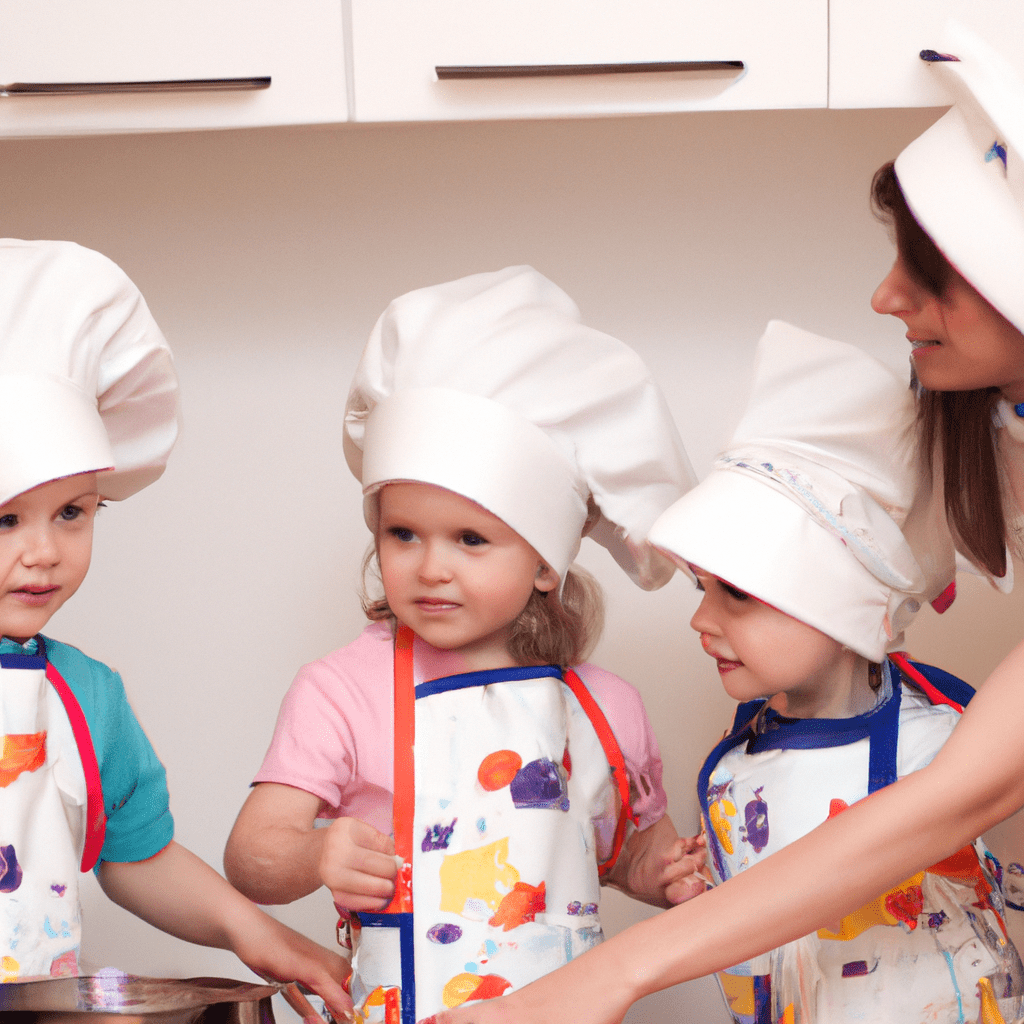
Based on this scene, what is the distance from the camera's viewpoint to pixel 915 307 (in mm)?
841

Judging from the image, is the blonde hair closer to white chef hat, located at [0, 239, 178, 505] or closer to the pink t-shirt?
the pink t-shirt

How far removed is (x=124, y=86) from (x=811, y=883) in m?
0.78

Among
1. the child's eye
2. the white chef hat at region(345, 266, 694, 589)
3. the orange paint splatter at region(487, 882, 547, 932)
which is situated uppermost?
the white chef hat at region(345, 266, 694, 589)

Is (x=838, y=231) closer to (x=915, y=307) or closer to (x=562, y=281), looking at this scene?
(x=562, y=281)

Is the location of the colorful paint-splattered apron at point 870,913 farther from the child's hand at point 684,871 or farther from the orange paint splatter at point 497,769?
the orange paint splatter at point 497,769

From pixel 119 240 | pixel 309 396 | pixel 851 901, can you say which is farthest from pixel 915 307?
pixel 119 240

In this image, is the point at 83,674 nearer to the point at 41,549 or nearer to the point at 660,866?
the point at 41,549

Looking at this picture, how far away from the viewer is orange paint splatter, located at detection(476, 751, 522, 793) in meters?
0.87

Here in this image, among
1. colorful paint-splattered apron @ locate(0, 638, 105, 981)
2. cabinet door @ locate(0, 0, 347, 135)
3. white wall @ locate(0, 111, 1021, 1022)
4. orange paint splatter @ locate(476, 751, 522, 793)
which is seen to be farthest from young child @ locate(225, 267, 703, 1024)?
white wall @ locate(0, 111, 1021, 1022)

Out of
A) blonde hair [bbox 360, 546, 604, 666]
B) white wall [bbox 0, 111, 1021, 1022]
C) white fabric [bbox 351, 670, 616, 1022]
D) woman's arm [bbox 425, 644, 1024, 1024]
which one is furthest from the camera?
white wall [bbox 0, 111, 1021, 1022]

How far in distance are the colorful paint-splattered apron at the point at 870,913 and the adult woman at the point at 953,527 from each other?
0.17 m

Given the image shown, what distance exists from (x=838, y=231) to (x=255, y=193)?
650mm

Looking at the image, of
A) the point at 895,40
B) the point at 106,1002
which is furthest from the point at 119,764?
the point at 895,40

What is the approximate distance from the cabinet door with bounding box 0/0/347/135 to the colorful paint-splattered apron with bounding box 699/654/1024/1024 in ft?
2.07
